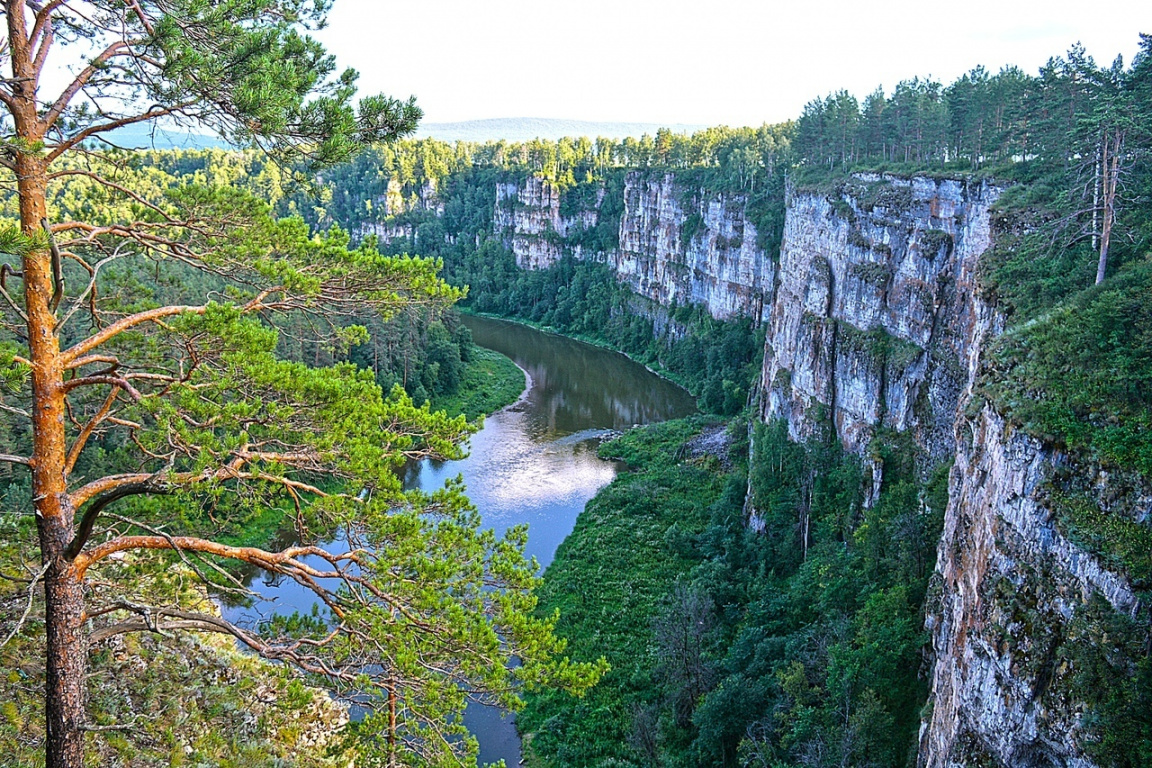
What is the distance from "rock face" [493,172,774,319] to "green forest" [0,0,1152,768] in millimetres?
30177

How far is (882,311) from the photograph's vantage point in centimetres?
3125

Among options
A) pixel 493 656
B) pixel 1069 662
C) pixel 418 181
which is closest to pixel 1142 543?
pixel 1069 662

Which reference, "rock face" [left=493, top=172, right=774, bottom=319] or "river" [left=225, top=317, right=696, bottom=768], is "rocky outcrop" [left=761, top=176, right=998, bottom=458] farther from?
"rock face" [left=493, top=172, right=774, bottom=319]

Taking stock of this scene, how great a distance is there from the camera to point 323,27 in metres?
9.68

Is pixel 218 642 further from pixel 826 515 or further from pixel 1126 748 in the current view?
pixel 826 515

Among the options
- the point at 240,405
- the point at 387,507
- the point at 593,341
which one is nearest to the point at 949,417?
the point at 387,507

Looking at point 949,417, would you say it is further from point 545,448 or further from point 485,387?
point 485,387

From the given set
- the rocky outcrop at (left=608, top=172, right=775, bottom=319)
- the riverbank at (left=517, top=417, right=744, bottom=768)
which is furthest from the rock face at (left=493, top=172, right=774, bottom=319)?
the riverbank at (left=517, top=417, right=744, bottom=768)

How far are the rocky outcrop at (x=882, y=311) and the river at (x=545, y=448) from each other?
A: 1128 centimetres

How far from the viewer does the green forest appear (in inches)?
325

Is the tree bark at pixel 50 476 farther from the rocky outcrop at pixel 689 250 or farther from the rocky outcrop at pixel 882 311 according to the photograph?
the rocky outcrop at pixel 689 250

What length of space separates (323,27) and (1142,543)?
12248mm

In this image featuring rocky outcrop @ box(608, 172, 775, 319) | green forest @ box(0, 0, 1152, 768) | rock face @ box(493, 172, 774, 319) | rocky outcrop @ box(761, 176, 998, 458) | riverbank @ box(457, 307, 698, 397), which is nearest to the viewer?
green forest @ box(0, 0, 1152, 768)

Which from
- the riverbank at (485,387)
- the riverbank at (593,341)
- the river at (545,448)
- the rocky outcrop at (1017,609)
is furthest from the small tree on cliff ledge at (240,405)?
the riverbank at (593,341)
